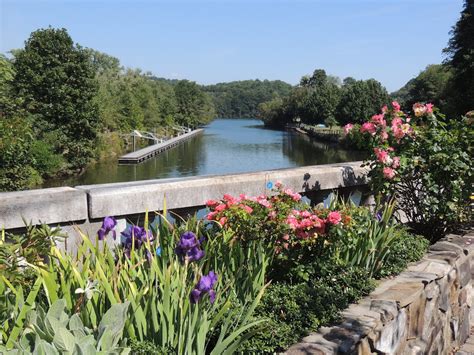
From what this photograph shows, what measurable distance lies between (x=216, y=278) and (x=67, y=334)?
0.74 meters

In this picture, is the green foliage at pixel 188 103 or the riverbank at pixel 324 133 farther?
the green foliage at pixel 188 103

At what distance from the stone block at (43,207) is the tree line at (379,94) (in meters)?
6.81

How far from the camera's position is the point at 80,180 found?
35906 mm

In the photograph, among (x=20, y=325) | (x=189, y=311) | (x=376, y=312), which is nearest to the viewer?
(x=20, y=325)

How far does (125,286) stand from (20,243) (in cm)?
58

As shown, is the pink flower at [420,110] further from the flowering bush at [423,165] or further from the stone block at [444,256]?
the stone block at [444,256]

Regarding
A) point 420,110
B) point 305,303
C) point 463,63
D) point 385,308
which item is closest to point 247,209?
point 305,303

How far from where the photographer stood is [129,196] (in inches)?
134

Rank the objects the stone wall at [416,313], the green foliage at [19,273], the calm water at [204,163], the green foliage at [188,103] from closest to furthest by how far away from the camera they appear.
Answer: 1. the green foliage at [19,273]
2. the stone wall at [416,313]
3. the calm water at [204,163]
4. the green foliage at [188,103]

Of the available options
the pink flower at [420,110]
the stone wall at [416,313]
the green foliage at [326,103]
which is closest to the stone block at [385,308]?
the stone wall at [416,313]

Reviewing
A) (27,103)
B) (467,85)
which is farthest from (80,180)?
(467,85)

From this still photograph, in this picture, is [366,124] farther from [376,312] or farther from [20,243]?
[20,243]

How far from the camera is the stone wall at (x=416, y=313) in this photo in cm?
253

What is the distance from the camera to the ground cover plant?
81.0 inches
